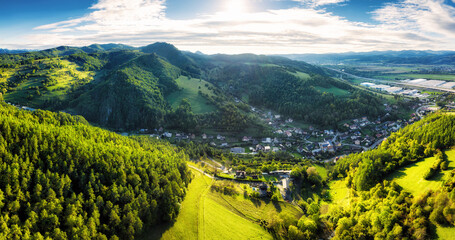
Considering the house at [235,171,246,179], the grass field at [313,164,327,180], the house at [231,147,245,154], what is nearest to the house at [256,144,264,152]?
the house at [231,147,245,154]

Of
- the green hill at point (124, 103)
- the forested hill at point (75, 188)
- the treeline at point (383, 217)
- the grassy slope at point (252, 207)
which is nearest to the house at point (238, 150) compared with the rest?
the grassy slope at point (252, 207)

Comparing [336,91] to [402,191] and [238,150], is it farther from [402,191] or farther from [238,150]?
[402,191]

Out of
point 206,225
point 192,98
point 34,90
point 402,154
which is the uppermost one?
point 34,90

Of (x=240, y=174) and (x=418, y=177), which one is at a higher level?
(x=418, y=177)

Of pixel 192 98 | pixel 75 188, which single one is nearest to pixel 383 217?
pixel 75 188

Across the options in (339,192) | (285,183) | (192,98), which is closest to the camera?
(339,192)

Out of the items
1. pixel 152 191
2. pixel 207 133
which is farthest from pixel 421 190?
pixel 207 133

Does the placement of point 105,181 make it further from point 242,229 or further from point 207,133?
point 207,133
